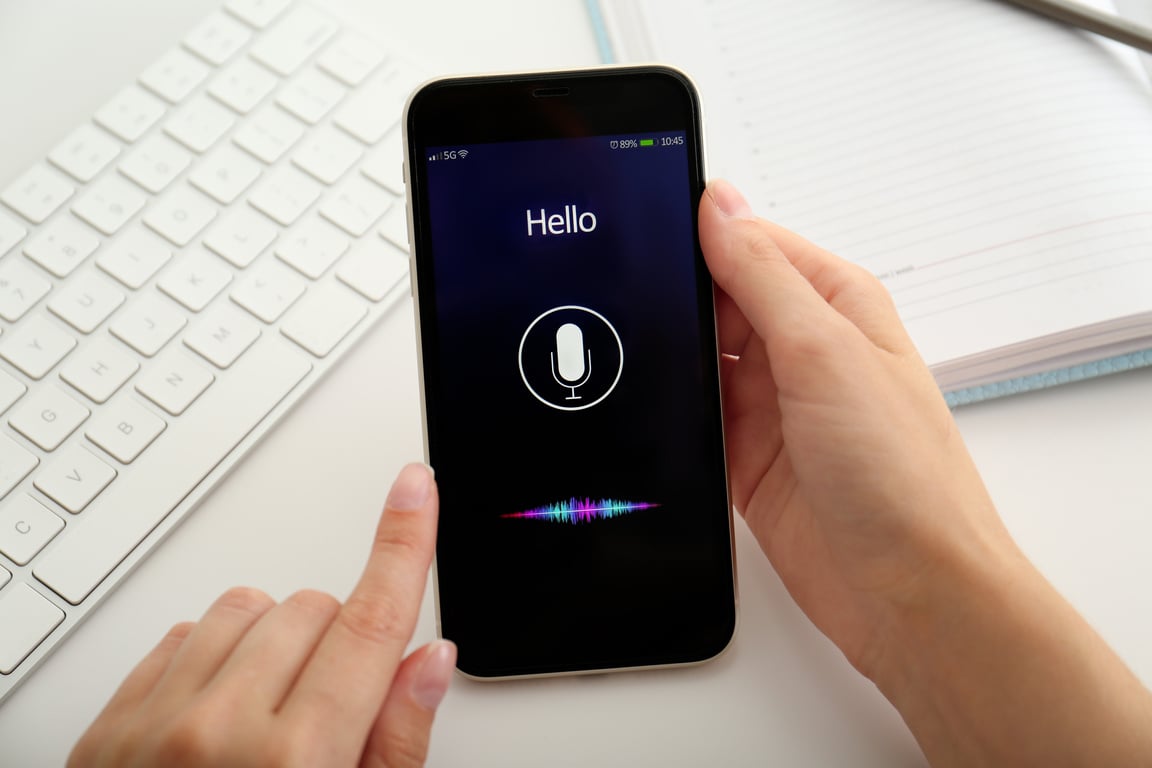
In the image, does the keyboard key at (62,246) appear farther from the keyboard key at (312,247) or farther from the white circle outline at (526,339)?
the white circle outline at (526,339)

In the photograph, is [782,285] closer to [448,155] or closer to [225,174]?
[448,155]

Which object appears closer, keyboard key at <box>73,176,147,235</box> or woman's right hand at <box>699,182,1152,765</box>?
woman's right hand at <box>699,182,1152,765</box>

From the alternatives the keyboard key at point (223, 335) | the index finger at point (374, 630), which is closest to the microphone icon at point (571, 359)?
the index finger at point (374, 630)

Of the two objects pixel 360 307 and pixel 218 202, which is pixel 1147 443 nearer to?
pixel 360 307

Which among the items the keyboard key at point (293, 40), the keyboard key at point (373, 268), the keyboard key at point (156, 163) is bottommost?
the keyboard key at point (373, 268)

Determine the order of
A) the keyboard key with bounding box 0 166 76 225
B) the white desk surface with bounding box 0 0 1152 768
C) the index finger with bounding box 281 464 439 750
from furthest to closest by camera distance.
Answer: the keyboard key with bounding box 0 166 76 225 → the white desk surface with bounding box 0 0 1152 768 → the index finger with bounding box 281 464 439 750

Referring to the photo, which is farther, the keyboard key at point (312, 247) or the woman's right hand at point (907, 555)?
the keyboard key at point (312, 247)

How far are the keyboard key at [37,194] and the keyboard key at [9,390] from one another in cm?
11

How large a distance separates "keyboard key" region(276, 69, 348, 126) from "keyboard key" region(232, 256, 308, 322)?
12cm

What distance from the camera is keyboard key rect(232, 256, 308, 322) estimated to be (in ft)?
1.78

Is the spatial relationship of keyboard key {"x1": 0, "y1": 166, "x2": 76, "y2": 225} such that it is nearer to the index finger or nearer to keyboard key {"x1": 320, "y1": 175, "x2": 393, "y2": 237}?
keyboard key {"x1": 320, "y1": 175, "x2": 393, "y2": 237}

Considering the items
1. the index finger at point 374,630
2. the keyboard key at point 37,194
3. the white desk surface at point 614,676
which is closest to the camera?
the index finger at point 374,630

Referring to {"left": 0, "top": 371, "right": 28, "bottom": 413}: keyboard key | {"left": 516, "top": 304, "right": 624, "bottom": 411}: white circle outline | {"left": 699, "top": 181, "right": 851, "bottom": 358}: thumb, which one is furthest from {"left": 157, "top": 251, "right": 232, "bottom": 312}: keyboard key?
{"left": 699, "top": 181, "right": 851, "bottom": 358}: thumb

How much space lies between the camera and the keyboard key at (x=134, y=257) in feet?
1.79
